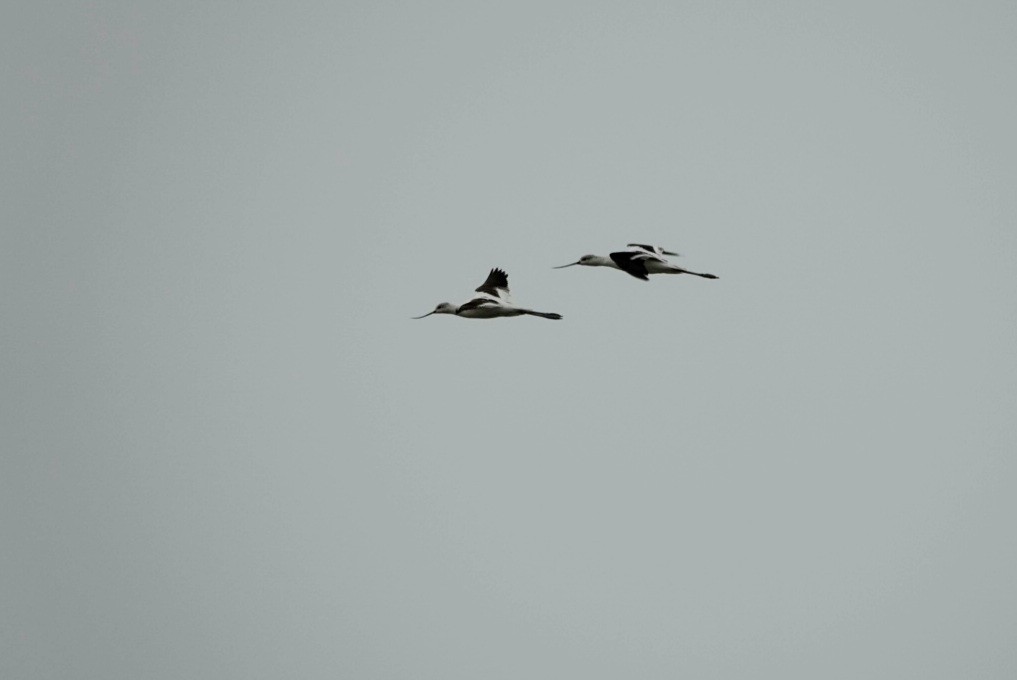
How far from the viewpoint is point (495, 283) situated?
182 ft

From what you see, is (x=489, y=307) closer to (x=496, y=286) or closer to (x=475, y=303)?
(x=475, y=303)

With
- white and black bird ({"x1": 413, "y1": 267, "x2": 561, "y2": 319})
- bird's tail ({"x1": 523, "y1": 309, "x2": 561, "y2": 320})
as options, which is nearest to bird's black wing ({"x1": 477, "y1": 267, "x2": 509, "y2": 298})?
white and black bird ({"x1": 413, "y1": 267, "x2": 561, "y2": 319})

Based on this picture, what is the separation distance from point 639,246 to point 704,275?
403cm

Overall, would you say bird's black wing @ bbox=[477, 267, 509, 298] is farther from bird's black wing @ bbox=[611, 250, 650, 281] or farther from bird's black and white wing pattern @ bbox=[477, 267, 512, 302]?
bird's black wing @ bbox=[611, 250, 650, 281]

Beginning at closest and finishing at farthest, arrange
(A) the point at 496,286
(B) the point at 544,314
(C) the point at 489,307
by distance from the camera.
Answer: (B) the point at 544,314 → (C) the point at 489,307 → (A) the point at 496,286

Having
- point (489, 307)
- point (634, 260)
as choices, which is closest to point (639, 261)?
point (634, 260)

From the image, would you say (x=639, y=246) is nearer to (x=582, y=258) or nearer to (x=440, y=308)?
(x=582, y=258)

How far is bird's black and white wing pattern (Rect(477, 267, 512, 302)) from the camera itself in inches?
2143

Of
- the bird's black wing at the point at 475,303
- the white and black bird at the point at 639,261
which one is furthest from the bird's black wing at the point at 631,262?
the bird's black wing at the point at 475,303

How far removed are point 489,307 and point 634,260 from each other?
5.00m

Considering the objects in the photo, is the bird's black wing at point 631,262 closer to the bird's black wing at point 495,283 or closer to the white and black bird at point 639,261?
the white and black bird at point 639,261

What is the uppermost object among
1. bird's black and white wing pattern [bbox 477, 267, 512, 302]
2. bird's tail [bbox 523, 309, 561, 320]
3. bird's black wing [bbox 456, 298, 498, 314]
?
bird's black and white wing pattern [bbox 477, 267, 512, 302]

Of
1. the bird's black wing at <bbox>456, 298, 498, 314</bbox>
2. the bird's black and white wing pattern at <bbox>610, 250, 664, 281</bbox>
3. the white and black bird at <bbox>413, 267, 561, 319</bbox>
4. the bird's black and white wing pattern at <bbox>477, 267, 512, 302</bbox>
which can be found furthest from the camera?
the bird's black and white wing pattern at <bbox>477, 267, 512, 302</bbox>

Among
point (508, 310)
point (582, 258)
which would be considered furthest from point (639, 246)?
point (508, 310)
